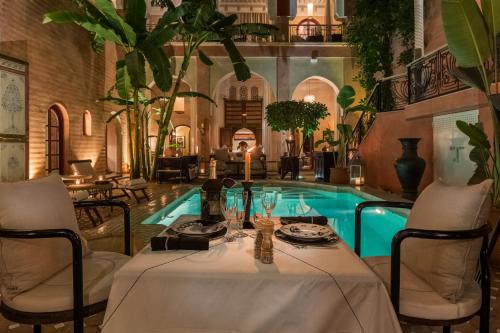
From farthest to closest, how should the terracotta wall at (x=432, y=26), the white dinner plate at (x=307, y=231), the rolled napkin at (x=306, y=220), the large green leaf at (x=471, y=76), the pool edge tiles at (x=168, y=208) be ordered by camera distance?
1. the terracotta wall at (x=432, y=26)
2. the pool edge tiles at (x=168, y=208)
3. the large green leaf at (x=471, y=76)
4. the rolled napkin at (x=306, y=220)
5. the white dinner plate at (x=307, y=231)

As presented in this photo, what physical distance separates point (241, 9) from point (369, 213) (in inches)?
530

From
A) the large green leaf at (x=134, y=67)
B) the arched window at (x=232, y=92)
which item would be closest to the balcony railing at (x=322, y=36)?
the arched window at (x=232, y=92)

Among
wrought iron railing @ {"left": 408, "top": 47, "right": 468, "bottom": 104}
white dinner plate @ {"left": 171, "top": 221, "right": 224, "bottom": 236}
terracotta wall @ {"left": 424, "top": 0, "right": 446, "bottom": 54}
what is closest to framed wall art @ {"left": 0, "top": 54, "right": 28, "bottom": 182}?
white dinner plate @ {"left": 171, "top": 221, "right": 224, "bottom": 236}

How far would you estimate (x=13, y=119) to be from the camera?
688cm

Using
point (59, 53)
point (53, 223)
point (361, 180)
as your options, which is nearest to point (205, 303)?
point (53, 223)

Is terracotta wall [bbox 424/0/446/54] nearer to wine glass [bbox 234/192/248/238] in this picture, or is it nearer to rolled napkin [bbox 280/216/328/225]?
rolled napkin [bbox 280/216/328/225]

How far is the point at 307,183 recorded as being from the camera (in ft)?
29.6

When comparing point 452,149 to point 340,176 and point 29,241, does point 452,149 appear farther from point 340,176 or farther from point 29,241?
point 29,241

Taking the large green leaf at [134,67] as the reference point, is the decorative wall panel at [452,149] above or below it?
below

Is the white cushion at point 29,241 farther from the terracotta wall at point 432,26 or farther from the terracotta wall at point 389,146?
the terracotta wall at point 432,26

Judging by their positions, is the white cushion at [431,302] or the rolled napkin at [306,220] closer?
the white cushion at [431,302]

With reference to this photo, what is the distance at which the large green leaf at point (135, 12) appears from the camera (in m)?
6.54

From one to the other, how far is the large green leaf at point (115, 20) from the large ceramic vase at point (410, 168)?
5.09 m

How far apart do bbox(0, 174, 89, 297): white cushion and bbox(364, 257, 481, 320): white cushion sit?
1547 mm
